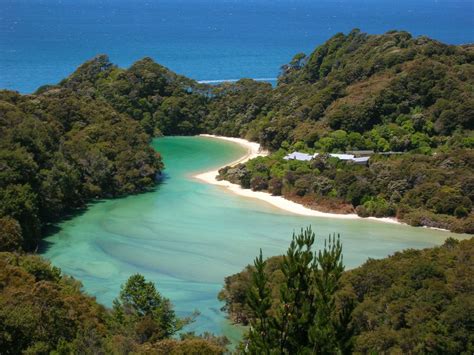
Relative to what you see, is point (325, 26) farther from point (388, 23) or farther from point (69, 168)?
point (69, 168)

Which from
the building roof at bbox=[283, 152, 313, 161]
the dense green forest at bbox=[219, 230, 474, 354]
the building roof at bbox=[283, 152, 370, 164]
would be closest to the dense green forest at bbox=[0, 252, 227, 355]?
the dense green forest at bbox=[219, 230, 474, 354]

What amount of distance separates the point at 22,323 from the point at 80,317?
2133 millimetres

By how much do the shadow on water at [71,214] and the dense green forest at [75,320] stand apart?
6088 mm

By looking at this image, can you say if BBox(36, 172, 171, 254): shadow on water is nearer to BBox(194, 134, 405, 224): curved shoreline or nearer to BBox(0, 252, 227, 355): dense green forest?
BBox(194, 134, 405, 224): curved shoreline

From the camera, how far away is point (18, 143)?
92.4 ft

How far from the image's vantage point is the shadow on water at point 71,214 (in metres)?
25.3

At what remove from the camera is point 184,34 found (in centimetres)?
A: 11862

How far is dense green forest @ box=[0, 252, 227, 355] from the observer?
43.0 feet

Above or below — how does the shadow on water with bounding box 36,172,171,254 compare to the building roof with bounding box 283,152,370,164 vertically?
below

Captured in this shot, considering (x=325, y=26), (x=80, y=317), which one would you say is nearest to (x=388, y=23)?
(x=325, y=26)

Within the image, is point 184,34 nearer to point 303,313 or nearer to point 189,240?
point 189,240

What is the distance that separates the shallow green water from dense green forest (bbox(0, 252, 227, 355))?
81.3 inches

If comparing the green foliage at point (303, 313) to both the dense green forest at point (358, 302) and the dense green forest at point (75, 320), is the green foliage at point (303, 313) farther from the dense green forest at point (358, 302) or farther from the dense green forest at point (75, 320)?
the dense green forest at point (75, 320)

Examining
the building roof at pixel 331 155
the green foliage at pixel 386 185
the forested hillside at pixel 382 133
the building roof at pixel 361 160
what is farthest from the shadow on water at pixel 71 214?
the building roof at pixel 361 160
